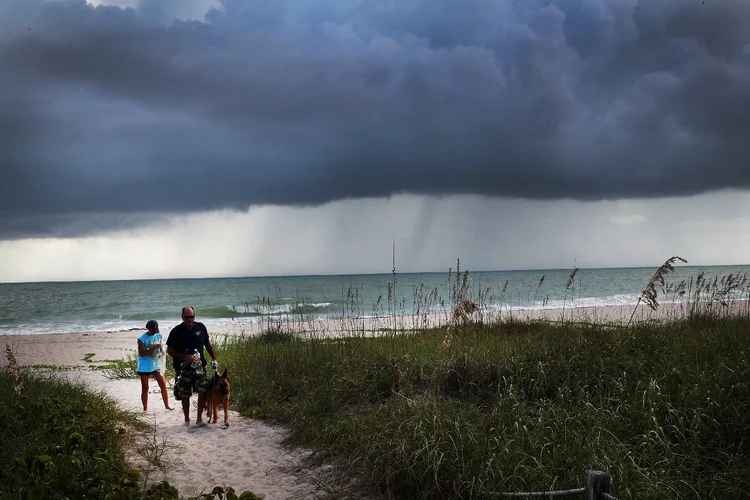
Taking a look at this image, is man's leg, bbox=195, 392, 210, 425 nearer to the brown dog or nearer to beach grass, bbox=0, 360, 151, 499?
the brown dog

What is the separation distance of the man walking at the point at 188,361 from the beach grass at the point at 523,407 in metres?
1.04

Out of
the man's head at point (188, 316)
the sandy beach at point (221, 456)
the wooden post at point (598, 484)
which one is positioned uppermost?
the man's head at point (188, 316)

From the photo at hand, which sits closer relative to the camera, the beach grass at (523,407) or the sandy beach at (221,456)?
the beach grass at (523,407)

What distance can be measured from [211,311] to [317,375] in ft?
106

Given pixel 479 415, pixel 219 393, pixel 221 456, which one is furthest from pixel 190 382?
pixel 479 415

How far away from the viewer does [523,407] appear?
599 cm

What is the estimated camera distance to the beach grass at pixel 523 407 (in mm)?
4965

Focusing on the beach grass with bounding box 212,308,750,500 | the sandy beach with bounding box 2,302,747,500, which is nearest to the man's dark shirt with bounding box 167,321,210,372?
the sandy beach with bounding box 2,302,747,500

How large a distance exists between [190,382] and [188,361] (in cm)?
33

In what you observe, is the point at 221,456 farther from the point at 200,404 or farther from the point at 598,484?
the point at 598,484

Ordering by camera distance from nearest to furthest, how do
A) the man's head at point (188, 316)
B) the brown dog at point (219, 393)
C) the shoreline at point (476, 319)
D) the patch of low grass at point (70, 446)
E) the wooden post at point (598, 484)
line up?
1. the wooden post at point (598, 484)
2. the patch of low grass at point (70, 446)
3. the brown dog at point (219, 393)
4. the man's head at point (188, 316)
5. the shoreline at point (476, 319)

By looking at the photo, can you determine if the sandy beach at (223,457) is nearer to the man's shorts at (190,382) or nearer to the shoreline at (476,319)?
the man's shorts at (190,382)

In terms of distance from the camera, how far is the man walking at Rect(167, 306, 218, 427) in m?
8.72

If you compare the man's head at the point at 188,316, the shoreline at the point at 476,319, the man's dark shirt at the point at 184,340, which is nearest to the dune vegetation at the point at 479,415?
the shoreline at the point at 476,319
